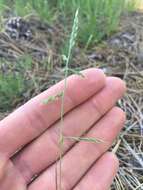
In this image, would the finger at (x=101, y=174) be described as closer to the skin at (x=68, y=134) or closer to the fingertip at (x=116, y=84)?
the skin at (x=68, y=134)

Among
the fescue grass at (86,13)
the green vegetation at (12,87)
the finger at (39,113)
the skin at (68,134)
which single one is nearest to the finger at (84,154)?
the skin at (68,134)

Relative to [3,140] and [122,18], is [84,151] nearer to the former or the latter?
[3,140]

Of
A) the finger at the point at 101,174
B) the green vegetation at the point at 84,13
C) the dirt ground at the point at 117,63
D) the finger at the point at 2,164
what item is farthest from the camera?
the green vegetation at the point at 84,13

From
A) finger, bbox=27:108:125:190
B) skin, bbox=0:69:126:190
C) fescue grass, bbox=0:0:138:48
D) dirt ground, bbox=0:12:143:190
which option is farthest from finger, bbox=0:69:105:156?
fescue grass, bbox=0:0:138:48

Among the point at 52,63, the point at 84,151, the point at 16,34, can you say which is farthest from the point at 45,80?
the point at 84,151

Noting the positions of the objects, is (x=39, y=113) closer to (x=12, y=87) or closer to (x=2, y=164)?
(x=2, y=164)

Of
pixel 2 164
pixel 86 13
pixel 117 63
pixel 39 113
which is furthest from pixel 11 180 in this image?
pixel 86 13

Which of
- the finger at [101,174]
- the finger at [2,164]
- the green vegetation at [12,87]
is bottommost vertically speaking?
the finger at [101,174]
